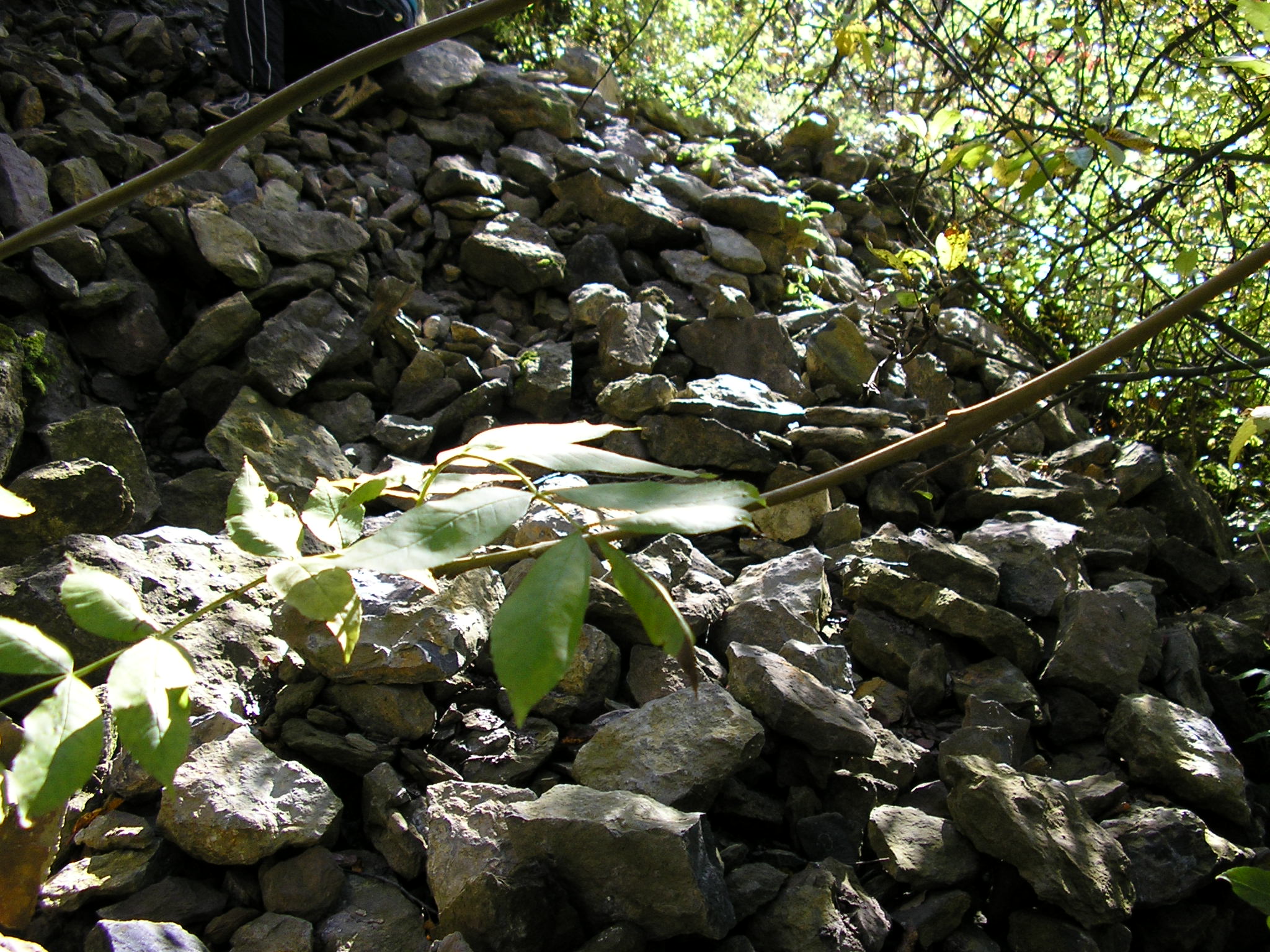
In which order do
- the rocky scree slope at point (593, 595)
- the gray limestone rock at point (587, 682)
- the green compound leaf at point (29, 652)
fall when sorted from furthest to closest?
the gray limestone rock at point (587, 682)
the rocky scree slope at point (593, 595)
the green compound leaf at point (29, 652)

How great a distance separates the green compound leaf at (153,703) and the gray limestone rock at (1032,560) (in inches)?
97.1

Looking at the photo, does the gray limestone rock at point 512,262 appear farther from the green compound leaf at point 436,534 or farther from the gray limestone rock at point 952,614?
the green compound leaf at point 436,534

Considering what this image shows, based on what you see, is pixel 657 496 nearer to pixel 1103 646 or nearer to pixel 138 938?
pixel 138 938

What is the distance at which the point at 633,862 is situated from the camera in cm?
144

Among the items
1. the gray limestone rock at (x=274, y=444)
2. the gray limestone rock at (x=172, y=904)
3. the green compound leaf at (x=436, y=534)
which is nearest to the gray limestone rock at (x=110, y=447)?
the gray limestone rock at (x=274, y=444)

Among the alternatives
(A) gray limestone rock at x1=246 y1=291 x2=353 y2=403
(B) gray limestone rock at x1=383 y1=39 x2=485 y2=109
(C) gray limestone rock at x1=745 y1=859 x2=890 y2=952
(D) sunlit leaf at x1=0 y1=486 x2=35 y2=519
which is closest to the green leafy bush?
(D) sunlit leaf at x1=0 y1=486 x2=35 y2=519

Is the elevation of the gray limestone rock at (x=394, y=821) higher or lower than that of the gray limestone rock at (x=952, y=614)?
lower

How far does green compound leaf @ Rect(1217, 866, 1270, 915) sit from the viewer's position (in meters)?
1.18

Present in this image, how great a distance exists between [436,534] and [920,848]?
1465 millimetres

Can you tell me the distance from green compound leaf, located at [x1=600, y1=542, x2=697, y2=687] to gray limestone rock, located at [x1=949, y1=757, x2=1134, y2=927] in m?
1.39

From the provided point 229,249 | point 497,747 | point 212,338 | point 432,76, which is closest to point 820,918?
point 497,747

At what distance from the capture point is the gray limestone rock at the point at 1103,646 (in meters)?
2.29

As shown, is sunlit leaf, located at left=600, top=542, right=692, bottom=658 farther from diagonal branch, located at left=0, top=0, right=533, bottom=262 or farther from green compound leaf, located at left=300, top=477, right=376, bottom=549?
diagonal branch, located at left=0, top=0, right=533, bottom=262

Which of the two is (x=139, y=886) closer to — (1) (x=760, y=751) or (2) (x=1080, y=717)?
(1) (x=760, y=751)
